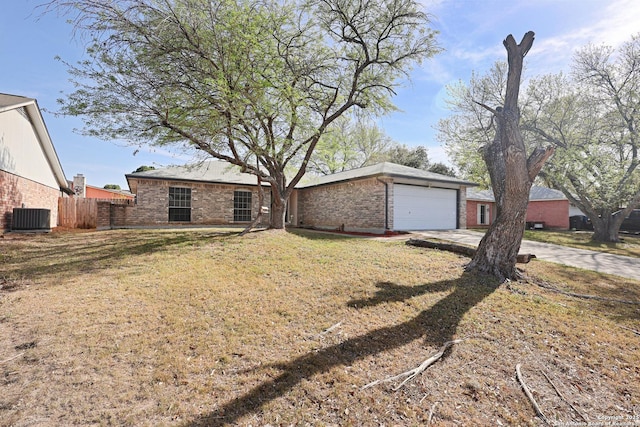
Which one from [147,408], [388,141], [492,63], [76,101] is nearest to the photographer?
[147,408]

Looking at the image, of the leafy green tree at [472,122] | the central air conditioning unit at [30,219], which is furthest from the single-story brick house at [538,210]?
the central air conditioning unit at [30,219]

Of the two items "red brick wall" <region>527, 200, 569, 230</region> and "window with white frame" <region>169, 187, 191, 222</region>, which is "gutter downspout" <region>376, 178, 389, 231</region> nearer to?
"window with white frame" <region>169, 187, 191, 222</region>

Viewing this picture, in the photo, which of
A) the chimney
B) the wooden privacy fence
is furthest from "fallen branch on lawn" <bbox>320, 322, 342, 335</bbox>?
the chimney

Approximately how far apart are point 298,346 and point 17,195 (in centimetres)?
1302

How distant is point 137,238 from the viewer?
10.2 m

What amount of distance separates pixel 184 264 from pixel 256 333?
12.9 ft

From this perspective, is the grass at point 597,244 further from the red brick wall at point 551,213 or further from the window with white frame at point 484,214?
the window with white frame at point 484,214

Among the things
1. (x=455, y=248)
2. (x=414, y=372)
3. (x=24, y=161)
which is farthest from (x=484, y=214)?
(x=24, y=161)

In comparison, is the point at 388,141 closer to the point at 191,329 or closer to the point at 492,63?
the point at 492,63

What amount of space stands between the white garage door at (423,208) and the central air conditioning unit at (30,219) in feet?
47.2

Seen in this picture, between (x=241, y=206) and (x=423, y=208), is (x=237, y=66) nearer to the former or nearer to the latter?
(x=241, y=206)

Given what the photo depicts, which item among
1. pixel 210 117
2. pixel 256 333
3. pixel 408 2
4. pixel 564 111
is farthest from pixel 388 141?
pixel 256 333

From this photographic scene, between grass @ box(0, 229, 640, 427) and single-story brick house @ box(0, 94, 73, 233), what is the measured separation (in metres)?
5.48

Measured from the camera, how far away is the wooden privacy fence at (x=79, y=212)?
13.5m
